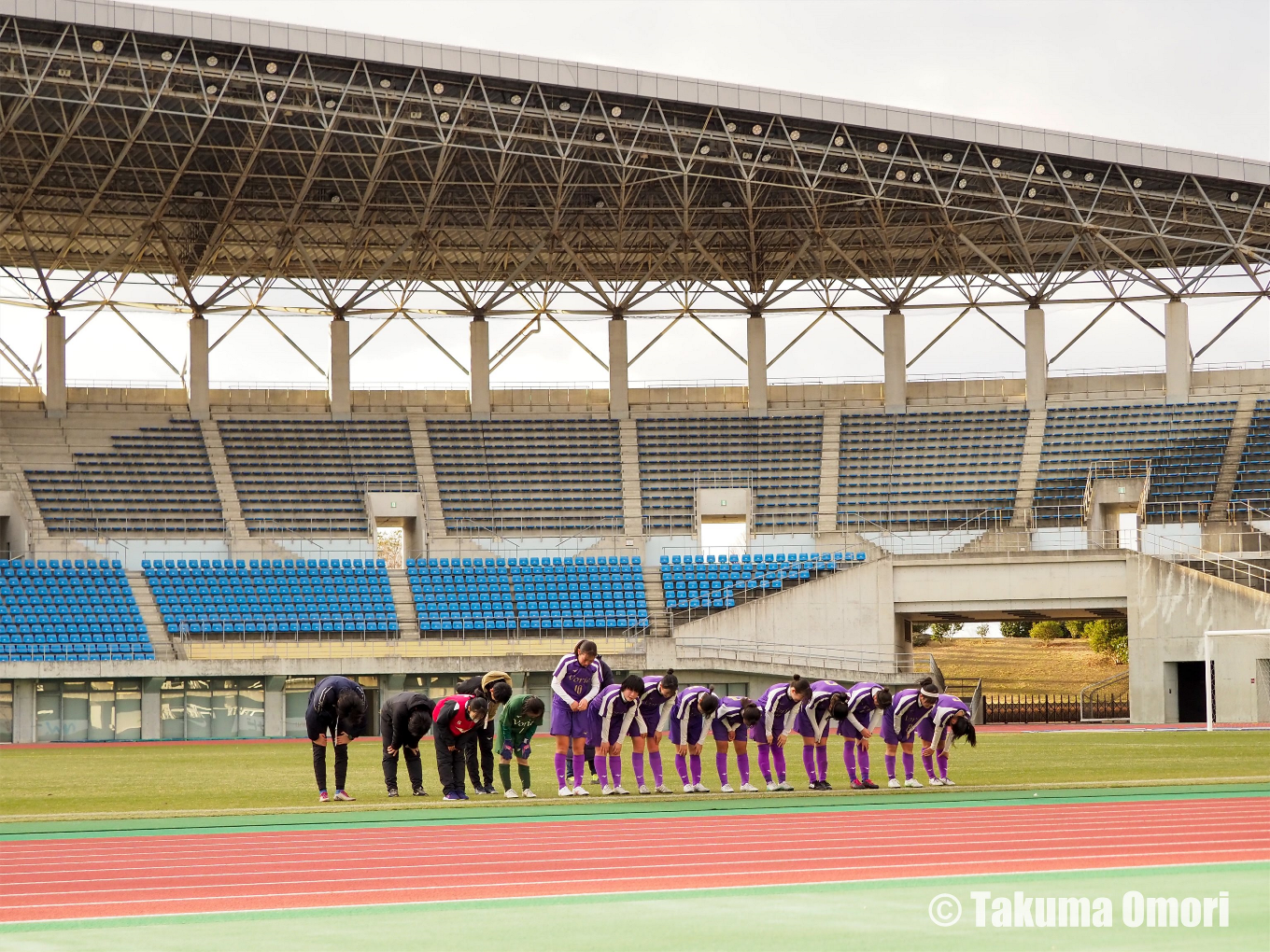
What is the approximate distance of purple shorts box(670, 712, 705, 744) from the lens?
17.7 metres

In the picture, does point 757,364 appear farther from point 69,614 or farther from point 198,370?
point 69,614

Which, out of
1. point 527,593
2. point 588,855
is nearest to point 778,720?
point 588,855

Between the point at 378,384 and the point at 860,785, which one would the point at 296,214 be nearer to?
the point at 378,384

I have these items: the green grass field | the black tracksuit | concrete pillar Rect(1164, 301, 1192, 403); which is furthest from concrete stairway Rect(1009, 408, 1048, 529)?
the black tracksuit

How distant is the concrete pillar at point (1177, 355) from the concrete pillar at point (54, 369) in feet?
115

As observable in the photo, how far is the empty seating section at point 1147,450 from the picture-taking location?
47.3 meters

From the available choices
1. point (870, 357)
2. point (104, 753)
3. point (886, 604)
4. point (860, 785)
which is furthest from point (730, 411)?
point (860, 785)

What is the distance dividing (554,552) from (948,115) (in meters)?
17.8

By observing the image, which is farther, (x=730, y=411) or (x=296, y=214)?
(x=730, y=411)

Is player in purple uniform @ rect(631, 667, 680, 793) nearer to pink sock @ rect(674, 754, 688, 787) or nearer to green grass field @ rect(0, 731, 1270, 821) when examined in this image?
pink sock @ rect(674, 754, 688, 787)

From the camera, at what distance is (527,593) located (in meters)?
45.5

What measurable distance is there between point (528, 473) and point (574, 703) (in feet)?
111

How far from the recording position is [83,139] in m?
41.9

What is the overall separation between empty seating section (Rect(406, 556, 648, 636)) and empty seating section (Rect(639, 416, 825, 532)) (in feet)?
11.5
